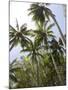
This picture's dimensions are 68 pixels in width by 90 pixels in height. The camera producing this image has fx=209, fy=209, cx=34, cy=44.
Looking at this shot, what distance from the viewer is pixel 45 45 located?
224 cm

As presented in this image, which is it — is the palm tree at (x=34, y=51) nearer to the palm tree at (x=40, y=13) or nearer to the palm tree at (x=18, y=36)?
the palm tree at (x=18, y=36)

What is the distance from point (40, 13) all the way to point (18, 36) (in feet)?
1.13

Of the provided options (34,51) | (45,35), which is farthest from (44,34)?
(34,51)

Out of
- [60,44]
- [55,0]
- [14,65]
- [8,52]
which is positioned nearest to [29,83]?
[14,65]

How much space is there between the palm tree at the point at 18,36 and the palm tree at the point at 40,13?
16cm

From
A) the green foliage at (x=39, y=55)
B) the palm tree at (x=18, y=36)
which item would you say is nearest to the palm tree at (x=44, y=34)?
the green foliage at (x=39, y=55)

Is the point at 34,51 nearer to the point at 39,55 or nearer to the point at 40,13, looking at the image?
the point at 39,55

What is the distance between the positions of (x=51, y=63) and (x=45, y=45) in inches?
8.1

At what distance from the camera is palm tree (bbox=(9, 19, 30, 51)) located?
215 centimetres

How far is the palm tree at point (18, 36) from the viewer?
215 centimetres

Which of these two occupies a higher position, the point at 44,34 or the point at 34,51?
the point at 44,34

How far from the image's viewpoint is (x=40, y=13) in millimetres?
2238

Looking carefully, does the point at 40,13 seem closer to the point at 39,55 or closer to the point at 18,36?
the point at 18,36

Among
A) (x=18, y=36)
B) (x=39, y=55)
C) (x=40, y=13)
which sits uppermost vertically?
(x=40, y=13)
